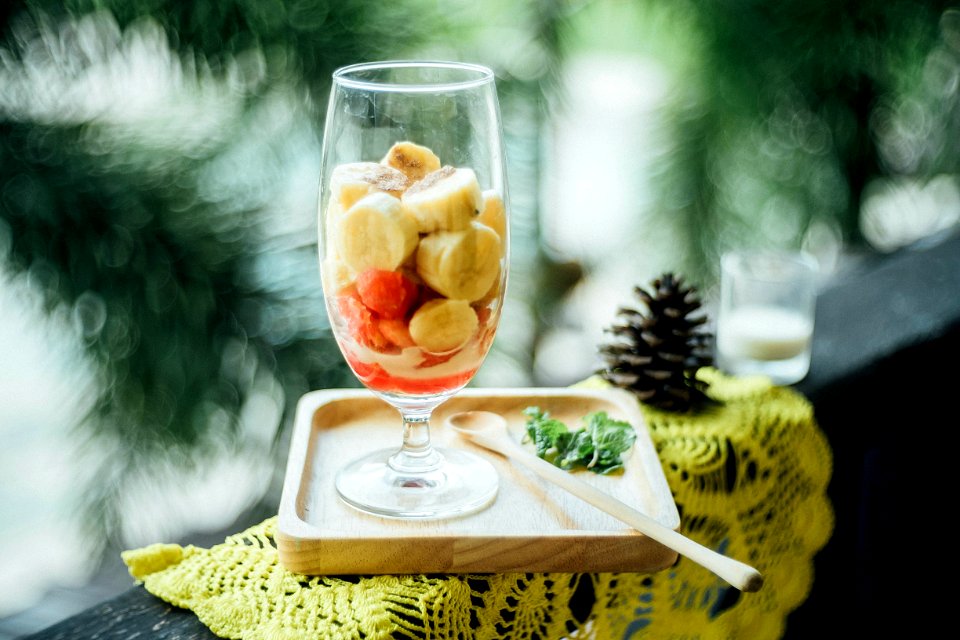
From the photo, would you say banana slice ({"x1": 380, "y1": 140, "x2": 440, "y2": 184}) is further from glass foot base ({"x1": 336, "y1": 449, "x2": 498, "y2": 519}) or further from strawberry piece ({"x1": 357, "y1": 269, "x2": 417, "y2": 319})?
glass foot base ({"x1": 336, "y1": 449, "x2": 498, "y2": 519})

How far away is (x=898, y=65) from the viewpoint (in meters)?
1.43

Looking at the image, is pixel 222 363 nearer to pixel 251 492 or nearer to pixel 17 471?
pixel 251 492

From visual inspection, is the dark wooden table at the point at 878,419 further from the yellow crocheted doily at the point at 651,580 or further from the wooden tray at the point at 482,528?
the wooden tray at the point at 482,528

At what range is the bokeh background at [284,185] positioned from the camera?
102cm

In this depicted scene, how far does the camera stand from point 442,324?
0.56 meters

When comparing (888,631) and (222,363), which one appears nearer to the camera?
(888,631)

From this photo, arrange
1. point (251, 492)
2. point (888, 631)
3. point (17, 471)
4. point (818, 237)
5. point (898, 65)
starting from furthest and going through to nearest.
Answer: point (17, 471)
point (818, 237)
point (898, 65)
point (251, 492)
point (888, 631)

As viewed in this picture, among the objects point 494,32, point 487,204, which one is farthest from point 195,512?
point 487,204

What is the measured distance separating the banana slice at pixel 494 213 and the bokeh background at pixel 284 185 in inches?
10.8

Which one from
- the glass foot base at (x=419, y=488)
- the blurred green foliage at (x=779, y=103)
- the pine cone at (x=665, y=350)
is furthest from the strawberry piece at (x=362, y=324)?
the blurred green foliage at (x=779, y=103)

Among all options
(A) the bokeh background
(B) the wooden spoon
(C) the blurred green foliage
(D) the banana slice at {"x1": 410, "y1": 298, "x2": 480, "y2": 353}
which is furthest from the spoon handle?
(C) the blurred green foliage

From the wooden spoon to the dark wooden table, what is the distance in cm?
30

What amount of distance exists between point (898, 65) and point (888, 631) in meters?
0.86

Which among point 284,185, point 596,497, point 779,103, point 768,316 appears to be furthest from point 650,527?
point 779,103
